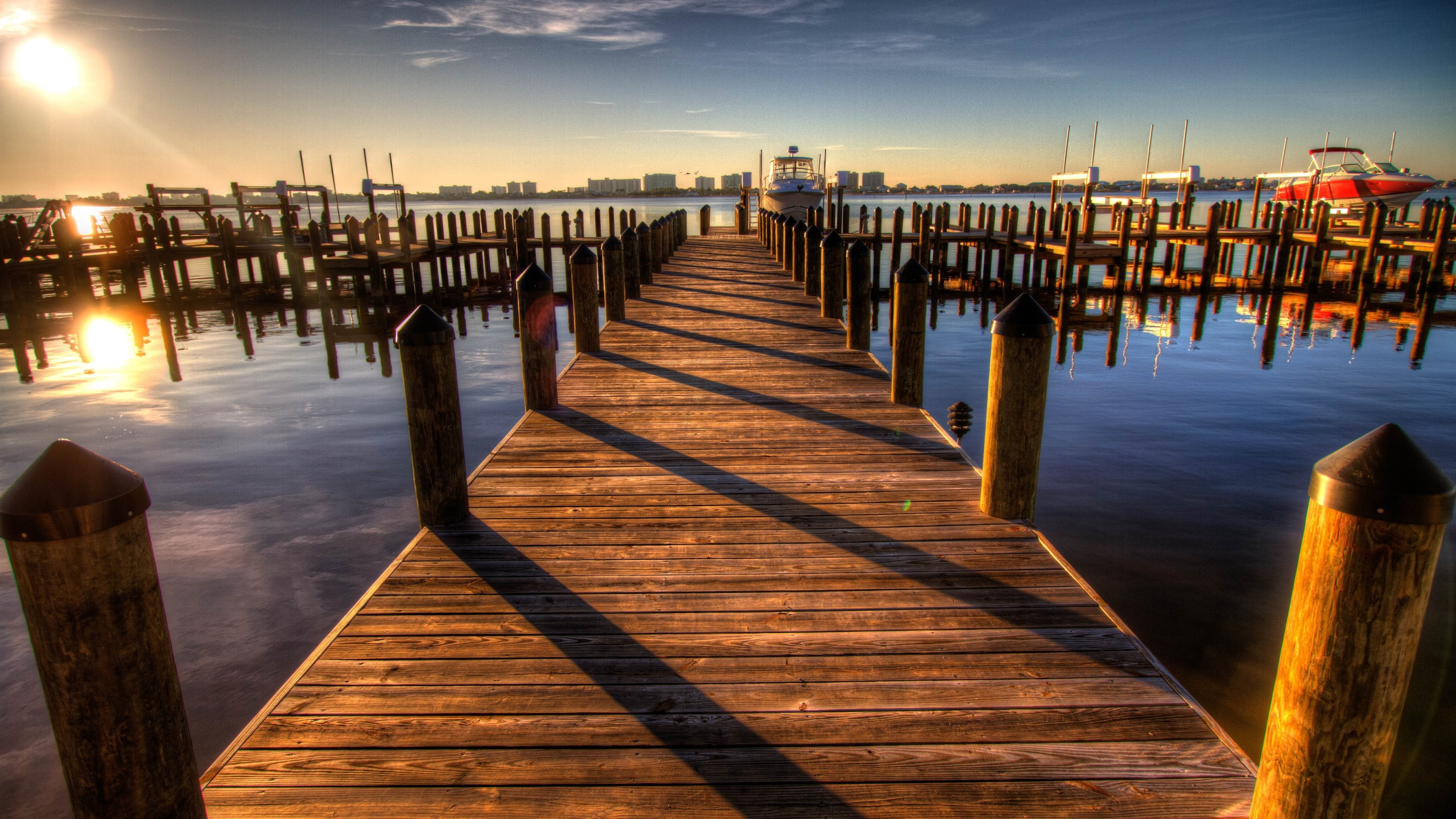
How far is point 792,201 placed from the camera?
3409 centimetres

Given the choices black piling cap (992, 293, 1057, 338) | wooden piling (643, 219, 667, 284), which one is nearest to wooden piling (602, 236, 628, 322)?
wooden piling (643, 219, 667, 284)

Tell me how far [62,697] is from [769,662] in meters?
2.11

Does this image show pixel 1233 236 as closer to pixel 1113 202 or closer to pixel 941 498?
pixel 1113 202

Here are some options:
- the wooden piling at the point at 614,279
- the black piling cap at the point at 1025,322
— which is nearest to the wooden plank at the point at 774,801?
the black piling cap at the point at 1025,322

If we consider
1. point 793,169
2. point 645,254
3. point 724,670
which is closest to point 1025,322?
point 724,670

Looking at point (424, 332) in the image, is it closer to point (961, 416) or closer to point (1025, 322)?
point (1025, 322)

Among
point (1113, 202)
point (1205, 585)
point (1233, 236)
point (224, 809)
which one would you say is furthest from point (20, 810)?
point (1113, 202)

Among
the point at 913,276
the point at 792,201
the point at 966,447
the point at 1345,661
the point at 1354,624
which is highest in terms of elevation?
the point at 792,201

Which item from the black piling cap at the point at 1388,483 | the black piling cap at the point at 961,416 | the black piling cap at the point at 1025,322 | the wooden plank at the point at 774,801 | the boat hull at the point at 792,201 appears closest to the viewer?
the black piling cap at the point at 1388,483

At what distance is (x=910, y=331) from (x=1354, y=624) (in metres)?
4.41

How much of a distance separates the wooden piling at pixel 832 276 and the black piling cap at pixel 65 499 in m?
8.57

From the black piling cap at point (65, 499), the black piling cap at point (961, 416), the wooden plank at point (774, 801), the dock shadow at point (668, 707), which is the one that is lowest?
the black piling cap at point (961, 416)

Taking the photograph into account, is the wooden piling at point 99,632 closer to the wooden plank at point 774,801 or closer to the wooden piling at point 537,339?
the wooden plank at point 774,801

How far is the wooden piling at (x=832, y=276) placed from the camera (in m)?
9.86
